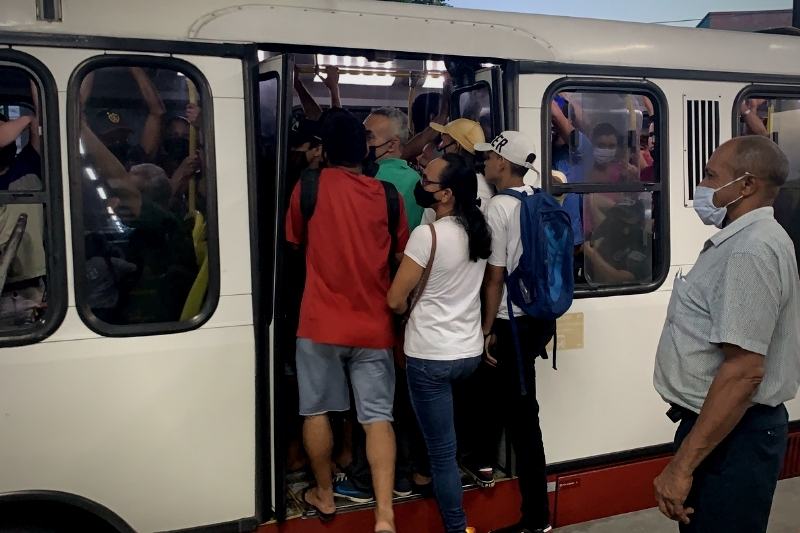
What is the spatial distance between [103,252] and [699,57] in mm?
2887

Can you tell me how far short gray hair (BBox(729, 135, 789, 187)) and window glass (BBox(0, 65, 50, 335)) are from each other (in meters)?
2.25

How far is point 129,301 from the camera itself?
2680mm

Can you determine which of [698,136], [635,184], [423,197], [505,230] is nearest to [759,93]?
[698,136]

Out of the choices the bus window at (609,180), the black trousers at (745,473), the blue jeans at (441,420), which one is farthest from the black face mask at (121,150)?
the black trousers at (745,473)

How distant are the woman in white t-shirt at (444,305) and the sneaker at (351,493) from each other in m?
0.34

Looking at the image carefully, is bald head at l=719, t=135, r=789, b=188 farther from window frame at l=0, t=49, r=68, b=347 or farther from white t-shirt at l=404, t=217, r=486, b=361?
window frame at l=0, t=49, r=68, b=347

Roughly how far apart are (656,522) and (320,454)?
1.83 m

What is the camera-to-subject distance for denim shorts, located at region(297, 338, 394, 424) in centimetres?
295

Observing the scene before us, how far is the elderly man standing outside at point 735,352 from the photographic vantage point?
6.49ft

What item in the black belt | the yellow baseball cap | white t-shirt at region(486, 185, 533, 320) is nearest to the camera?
the black belt

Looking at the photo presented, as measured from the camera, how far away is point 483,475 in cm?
334

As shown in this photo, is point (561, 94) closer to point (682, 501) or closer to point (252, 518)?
point (682, 501)

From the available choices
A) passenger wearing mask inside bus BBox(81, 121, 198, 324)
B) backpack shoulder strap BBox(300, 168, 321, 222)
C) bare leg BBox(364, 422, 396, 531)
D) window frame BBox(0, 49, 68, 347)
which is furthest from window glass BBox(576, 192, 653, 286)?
window frame BBox(0, 49, 68, 347)

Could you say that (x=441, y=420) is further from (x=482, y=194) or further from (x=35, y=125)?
(x=35, y=125)
